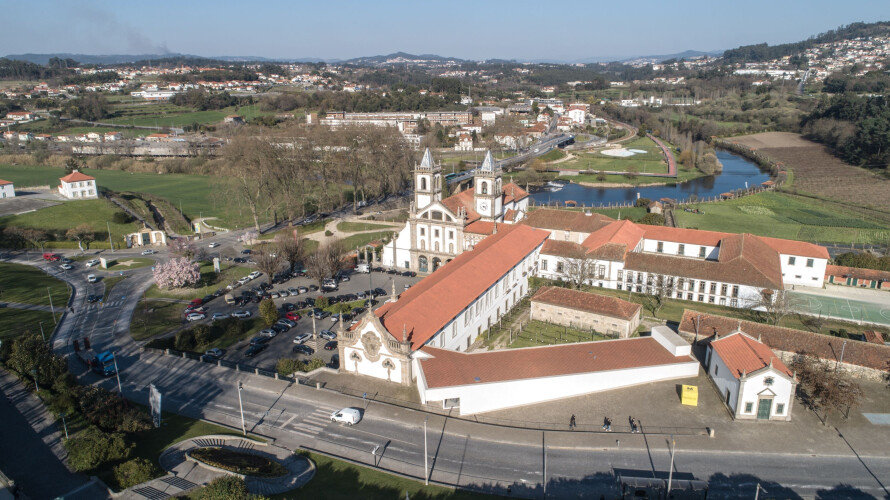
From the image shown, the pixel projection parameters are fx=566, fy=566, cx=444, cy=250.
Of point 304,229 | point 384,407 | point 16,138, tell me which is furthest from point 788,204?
point 16,138

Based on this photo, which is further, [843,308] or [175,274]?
[175,274]

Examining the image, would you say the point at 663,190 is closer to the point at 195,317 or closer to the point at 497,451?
the point at 195,317

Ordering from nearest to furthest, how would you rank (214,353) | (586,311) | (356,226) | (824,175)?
(214,353), (586,311), (356,226), (824,175)

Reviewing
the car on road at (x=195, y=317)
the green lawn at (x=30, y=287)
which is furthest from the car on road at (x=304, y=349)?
the green lawn at (x=30, y=287)

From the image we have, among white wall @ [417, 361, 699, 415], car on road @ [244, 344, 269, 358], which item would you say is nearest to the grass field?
white wall @ [417, 361, 699, 415]

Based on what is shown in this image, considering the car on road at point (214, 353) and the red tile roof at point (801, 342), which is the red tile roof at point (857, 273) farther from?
the car on road at point (214, 353)

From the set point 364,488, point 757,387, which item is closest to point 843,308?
point 757,387
